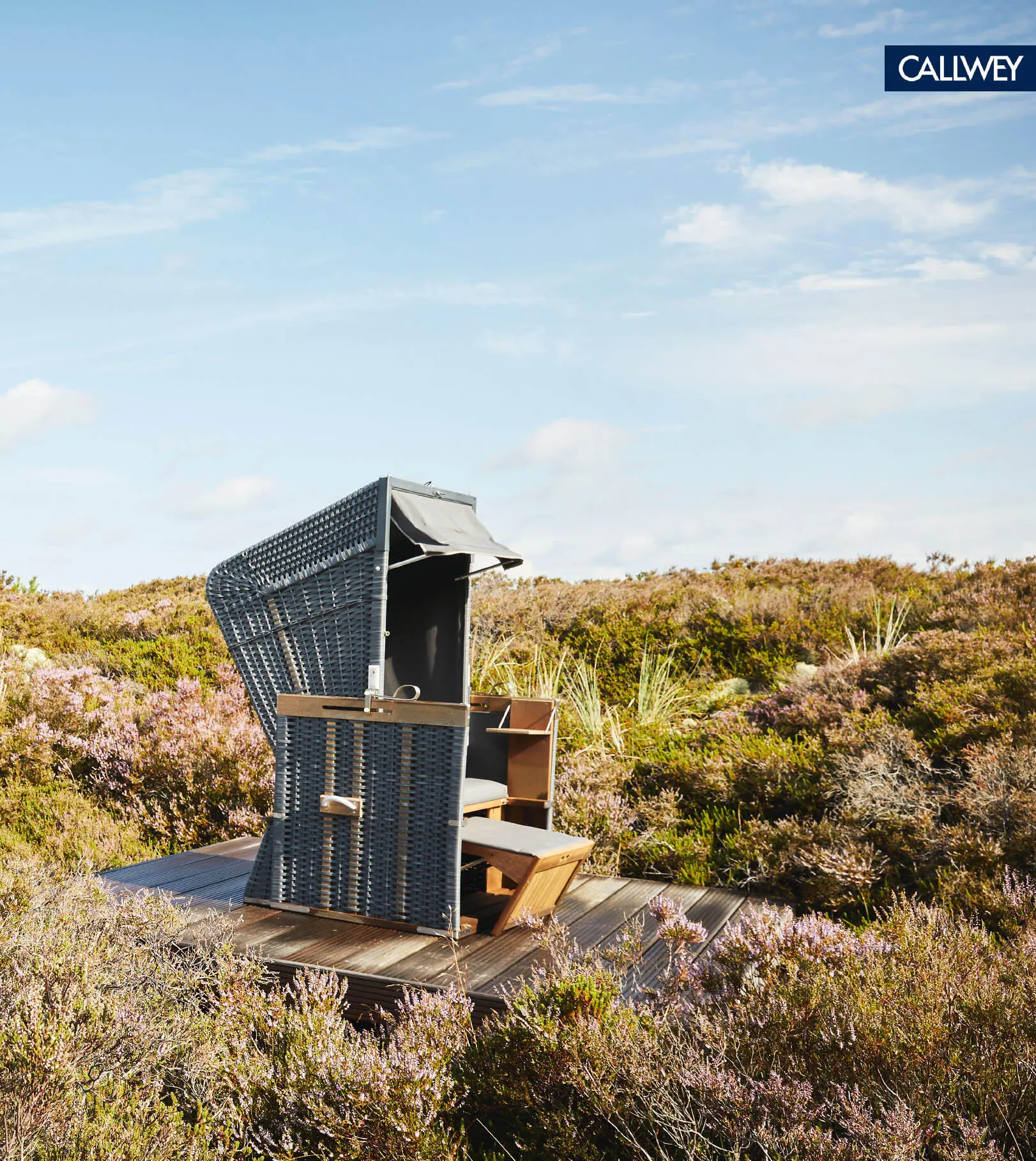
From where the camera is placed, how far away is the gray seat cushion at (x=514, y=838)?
154 inches

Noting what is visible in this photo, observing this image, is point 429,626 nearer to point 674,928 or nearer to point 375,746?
point 375,746

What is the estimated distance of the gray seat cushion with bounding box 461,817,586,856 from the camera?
391 cm

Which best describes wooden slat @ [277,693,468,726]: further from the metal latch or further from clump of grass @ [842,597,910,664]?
clump of grass @ [842,597,910,664]

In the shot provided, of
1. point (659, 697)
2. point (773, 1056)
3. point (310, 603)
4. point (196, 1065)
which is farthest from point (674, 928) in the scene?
point (659, 697)

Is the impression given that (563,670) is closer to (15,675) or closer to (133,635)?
(15,675)

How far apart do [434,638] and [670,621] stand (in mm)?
5874

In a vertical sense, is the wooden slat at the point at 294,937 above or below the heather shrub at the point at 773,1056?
below

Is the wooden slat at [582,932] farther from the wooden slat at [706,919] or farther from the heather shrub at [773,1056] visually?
the heather shrub at [773,1056]

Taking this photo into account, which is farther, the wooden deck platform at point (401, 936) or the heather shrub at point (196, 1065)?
the wooden deck platform at point (401, 936)

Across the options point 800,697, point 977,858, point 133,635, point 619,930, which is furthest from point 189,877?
point 133,635

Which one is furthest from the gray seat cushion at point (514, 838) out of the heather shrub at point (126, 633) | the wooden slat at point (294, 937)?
the heather shrub at point (126, 633)

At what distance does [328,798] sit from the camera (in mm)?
4125

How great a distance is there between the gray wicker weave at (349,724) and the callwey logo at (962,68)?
4629 mm

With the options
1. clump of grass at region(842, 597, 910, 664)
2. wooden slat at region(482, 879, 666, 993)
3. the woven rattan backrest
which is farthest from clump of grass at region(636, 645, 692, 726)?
the woven rattan backrest
